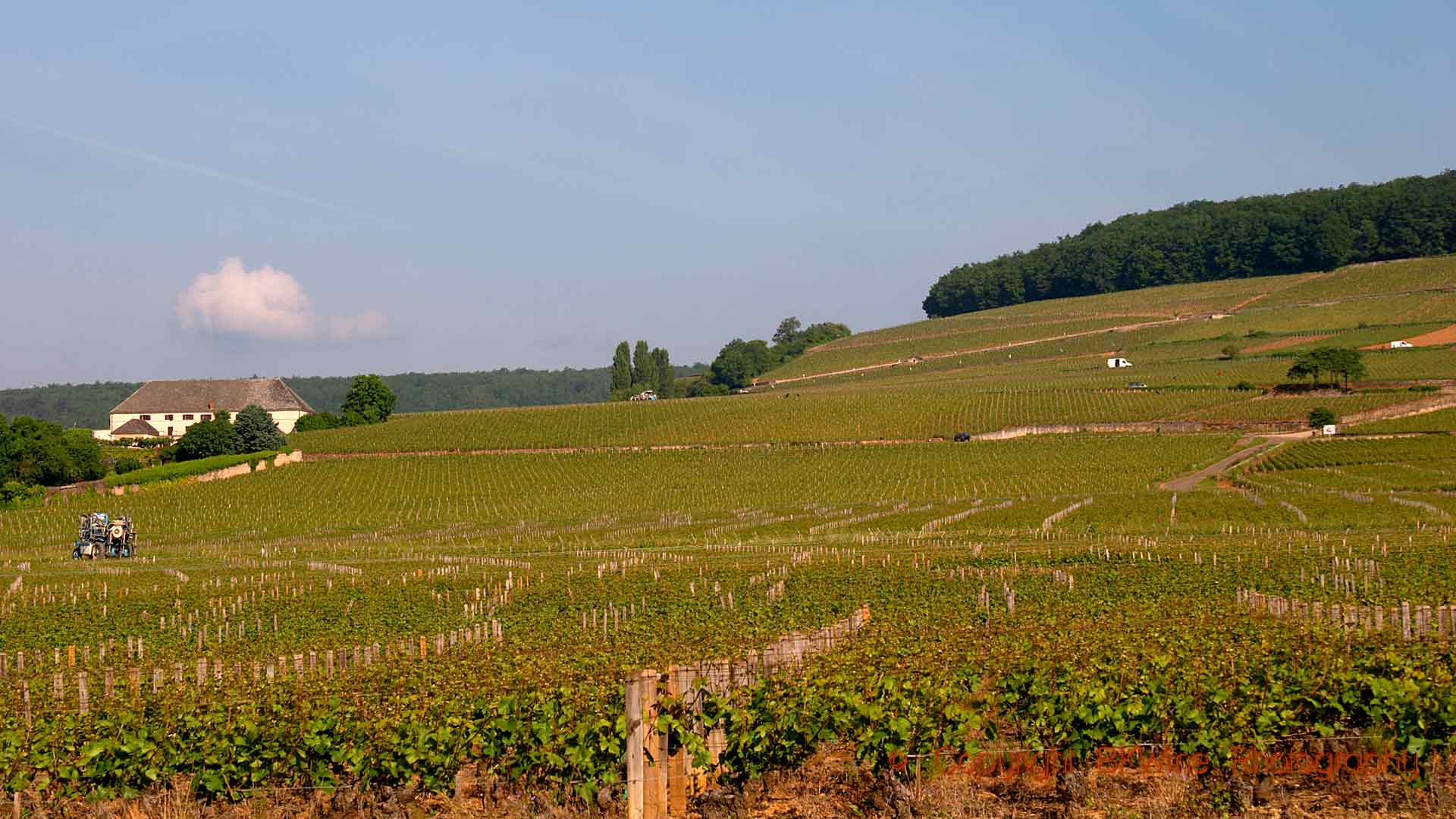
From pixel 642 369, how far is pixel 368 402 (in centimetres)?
4562

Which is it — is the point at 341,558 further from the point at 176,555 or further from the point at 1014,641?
the point at 1014,641

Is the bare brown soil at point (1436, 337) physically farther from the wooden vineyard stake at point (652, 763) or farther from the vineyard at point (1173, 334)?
the wooden vineyard stake at point (652, 763)

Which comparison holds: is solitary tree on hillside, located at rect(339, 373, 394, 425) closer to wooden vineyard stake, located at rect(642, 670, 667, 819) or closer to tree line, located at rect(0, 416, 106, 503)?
tree line, located at rect(0, 416, 106, 503)

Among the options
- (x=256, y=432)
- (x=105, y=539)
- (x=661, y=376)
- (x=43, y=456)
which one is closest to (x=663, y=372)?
(x=661, y=376)

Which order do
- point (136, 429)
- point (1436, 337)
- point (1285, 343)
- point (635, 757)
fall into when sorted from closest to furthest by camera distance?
point (635, 757) → point (1436, 337) → point (1285, 343) → point (136, 429)

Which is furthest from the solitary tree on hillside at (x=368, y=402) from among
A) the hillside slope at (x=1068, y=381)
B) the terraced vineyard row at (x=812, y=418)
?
the terraced vineyard row at (x=812, y=418)

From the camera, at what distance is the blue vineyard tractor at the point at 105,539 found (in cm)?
5050

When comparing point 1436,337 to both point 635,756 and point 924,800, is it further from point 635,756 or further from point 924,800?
point 635,756

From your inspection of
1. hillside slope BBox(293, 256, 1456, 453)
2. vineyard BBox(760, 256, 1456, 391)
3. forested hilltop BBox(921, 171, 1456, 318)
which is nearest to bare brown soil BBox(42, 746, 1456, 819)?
hillside slope BBox(293, 256, 1456, 453)

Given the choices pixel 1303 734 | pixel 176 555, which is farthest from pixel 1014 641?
pixel 176 555

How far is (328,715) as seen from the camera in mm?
11773

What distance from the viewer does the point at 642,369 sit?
168 m

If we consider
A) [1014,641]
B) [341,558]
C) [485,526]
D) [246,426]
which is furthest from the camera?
[246,426]

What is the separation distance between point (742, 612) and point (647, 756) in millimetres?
16275
